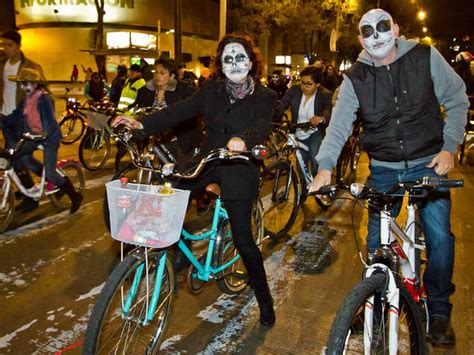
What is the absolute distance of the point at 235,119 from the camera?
369 centimetres

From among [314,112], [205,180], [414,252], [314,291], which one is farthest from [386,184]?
[314,112]

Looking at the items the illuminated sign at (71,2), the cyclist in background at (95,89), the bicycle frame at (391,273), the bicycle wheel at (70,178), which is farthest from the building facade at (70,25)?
the bicycle frame at (391,273)

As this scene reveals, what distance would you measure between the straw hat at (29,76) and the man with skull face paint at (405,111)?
447 centimetres

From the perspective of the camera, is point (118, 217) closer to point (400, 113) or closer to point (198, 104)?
point (198, 104)

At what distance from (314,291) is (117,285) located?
2.34 m

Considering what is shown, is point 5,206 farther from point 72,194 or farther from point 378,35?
point 378,35

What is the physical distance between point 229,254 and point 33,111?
3698 millimetres

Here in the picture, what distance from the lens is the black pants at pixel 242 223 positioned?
3629 millimetres

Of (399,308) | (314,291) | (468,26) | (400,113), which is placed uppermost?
(468,26)

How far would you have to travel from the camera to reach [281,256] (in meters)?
5.50

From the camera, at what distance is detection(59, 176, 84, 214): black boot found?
6.75 metres

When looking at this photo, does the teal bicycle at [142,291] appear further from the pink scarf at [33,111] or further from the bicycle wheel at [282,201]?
the pink scarf at [33,111]

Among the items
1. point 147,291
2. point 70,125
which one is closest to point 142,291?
point 147,291

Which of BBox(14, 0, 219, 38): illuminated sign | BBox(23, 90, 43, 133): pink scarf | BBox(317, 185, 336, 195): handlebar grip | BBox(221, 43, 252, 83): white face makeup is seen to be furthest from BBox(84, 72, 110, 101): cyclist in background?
BBox(14, 0, 219, 38): illuminated sign
